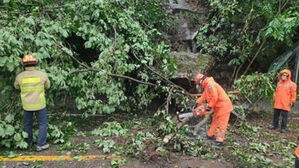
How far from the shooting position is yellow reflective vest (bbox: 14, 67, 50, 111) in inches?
175

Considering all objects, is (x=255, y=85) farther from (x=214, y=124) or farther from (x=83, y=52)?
(x=83, y=52)

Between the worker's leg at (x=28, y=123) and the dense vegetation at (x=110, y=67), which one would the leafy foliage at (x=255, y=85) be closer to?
the dense vegetation at (x=110, y=67)

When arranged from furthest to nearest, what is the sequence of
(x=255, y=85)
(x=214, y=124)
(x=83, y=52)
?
(x=83, y=52) → (x=255, y=85) → (x=214, y=124)

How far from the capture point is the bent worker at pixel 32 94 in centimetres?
446

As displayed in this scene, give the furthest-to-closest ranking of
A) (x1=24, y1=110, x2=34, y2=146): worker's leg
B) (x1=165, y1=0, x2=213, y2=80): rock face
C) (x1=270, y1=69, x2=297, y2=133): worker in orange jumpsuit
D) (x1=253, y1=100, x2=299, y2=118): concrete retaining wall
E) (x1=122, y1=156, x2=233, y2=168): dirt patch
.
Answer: (x1=253, y1=100, x2=299, y2=118): concrete retaining wall → (x1=165, y1=0, x2=213, y2=80): rock face → (x1=270, y1=69, x2=297, y2=133): worker in orange jumpsuit → (x1=24, y1=110, x2=34, y2=146): worker's leg → (x1=122, y1=156, x2=233, y2=168): dirt patch

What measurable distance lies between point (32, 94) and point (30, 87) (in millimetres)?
118

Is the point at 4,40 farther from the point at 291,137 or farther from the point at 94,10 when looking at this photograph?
the point at 291,137

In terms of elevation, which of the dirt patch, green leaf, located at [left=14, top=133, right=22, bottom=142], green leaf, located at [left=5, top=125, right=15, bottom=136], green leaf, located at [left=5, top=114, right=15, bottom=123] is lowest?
the dirt patch

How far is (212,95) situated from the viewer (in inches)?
203

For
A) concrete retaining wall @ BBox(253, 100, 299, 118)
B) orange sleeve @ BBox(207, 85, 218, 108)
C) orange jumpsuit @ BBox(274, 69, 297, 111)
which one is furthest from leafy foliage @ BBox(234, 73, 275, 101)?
orange sleeve @ BBox(207, 85, 218, 108)

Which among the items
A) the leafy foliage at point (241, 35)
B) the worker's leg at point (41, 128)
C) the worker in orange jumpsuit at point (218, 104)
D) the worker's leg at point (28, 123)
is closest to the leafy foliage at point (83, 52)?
the worker's leg at point (28, 123)

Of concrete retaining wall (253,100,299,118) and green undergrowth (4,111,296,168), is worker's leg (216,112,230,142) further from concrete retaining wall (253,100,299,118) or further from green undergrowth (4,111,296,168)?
concrete retaining wall (253,100,299,118)

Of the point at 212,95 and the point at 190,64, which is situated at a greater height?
the point at 190,64

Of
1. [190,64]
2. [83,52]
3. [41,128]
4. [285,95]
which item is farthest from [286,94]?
[41,128]
